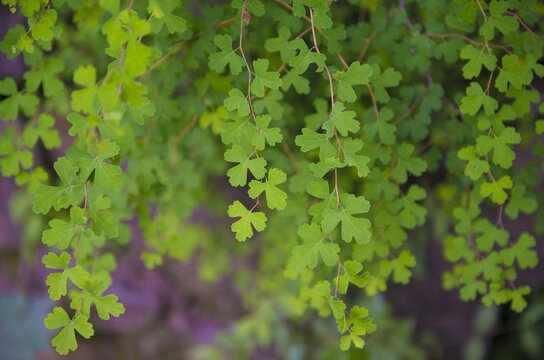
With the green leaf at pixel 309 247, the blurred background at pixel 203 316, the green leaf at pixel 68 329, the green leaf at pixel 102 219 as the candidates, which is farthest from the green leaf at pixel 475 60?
the blurred background at pixel 203 316

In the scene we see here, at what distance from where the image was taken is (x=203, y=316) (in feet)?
7.50

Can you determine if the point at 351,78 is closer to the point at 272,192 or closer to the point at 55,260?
the point at 272,192

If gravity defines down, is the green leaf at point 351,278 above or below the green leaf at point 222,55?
below

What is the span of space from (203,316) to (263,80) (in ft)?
5.68

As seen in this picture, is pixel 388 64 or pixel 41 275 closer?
pixel 388 64

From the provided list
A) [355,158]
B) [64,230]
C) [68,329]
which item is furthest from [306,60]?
[68,329]

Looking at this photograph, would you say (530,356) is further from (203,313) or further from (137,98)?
(137,98)

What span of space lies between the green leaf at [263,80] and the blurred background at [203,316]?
1.26 metres

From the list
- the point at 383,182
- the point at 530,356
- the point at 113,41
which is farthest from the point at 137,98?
the point at 530,356

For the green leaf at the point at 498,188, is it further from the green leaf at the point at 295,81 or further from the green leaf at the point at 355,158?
the green leaf at the point at 295,81

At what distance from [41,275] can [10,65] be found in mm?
1033

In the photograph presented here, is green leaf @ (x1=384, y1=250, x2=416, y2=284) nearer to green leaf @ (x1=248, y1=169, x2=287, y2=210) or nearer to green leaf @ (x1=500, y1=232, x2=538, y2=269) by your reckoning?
green leaf @ (x1=500, y1=232, x2=538, y2=269)

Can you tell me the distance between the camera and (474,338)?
6.56 feet

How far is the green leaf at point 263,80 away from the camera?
825 millimetres
